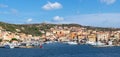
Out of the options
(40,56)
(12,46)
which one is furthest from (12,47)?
(40,56)

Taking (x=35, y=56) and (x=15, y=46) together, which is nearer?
(x=35, y=56)

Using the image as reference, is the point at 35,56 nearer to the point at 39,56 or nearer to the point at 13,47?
the point at 39,56

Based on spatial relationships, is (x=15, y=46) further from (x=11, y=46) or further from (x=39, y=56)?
(x=39, y=56)

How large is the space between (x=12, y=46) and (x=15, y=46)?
2.59 metres

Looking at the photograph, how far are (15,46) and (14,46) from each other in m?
1.29

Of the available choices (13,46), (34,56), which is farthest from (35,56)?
(13,46)

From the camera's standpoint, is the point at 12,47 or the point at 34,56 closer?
the point at 34,56

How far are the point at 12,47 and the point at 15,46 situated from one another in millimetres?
2502

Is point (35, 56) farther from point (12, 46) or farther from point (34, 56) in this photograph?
point (12, 46)

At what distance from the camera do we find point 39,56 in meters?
108

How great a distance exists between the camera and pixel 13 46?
17750 cm

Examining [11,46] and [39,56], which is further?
[11,46]

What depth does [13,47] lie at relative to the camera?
178375mm

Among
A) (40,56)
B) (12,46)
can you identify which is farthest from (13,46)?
(40,56)
